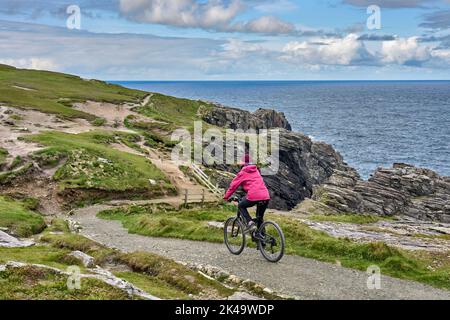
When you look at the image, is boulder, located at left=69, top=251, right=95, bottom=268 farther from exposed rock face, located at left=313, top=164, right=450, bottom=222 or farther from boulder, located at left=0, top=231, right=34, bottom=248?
exposed rock face, located at left=313, top=164, right=450, bottom=222

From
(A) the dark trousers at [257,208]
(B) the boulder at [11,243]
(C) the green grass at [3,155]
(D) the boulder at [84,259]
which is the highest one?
(A) the dark trousers at [257,208]

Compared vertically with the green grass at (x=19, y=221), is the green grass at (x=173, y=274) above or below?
above

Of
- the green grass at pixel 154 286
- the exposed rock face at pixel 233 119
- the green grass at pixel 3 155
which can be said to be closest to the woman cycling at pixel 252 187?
the green grass at pixel 154 286

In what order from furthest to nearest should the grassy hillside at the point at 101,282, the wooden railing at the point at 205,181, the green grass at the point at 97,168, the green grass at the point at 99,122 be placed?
the green grass at the point at 99,122 < the wooden railing at the point at 205,181 < the green grass at the point at 97,168 < the grassy hillside at the point at 101,282

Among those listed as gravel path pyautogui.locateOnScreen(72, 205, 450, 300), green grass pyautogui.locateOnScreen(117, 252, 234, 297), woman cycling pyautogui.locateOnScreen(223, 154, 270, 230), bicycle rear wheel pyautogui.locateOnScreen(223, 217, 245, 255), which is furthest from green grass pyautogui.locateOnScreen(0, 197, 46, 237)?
Result: woman cycling pyautogui.locateOnScreen(223, 154, 270, 230)

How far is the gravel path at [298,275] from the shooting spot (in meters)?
15.9

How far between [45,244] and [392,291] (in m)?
17.0

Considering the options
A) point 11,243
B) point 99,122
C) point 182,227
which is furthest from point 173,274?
point 99,122

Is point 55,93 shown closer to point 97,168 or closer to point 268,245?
point 97,168

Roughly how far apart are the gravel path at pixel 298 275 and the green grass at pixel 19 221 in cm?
851

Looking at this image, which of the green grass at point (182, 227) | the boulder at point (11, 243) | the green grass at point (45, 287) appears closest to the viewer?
the green grass at point (45, 287)

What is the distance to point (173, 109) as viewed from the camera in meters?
109

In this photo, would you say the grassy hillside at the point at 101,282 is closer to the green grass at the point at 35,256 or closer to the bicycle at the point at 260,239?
the green grass at the point at 35,256
